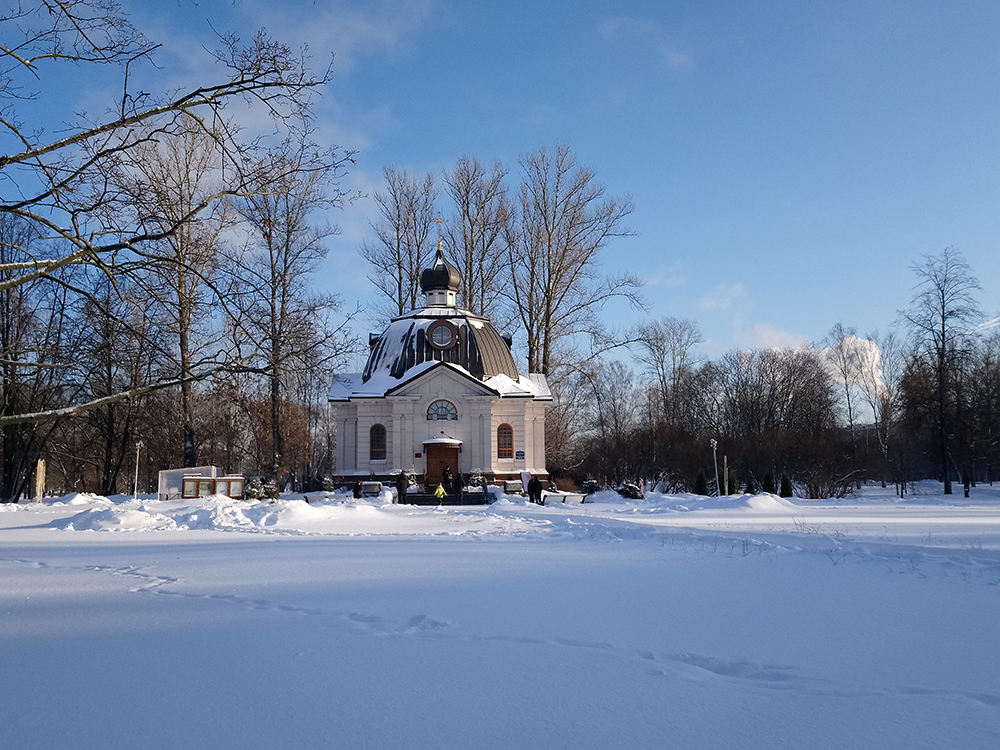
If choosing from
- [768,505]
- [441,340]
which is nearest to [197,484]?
[441,340]

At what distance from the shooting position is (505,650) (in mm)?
4719

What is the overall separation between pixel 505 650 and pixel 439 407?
3135 centimetres

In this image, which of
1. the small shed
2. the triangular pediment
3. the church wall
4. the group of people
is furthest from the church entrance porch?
the small shed

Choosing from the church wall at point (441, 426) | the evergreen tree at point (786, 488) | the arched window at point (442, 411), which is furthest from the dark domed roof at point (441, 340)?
the evergreen tree at point (786, 488)

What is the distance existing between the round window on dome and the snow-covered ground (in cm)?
2729

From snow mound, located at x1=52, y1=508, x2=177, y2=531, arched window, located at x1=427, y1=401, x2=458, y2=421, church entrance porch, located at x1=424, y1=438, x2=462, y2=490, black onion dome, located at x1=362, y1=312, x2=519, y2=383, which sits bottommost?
snow mound, located at x1=52, y1=508, x2=177, y2=531

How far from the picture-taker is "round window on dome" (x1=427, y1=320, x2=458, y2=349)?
1446 inches

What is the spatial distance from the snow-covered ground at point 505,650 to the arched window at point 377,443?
26876mm

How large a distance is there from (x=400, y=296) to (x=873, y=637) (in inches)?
1534

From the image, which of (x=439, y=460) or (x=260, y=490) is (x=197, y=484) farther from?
(x=439, y=460)

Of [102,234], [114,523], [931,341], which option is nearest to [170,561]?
[102,234]

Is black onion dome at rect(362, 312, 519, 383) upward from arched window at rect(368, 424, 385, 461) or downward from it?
upward

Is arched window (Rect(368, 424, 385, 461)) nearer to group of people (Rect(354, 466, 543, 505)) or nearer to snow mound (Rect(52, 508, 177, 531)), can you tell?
group of people (Rect(354, 466, 543, 505))

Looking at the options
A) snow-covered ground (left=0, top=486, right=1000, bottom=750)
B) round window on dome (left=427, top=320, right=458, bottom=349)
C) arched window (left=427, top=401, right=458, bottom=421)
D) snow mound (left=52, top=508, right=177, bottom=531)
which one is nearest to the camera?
snow-covered ground (left=0, top=486, right=1000, bottom=750)
